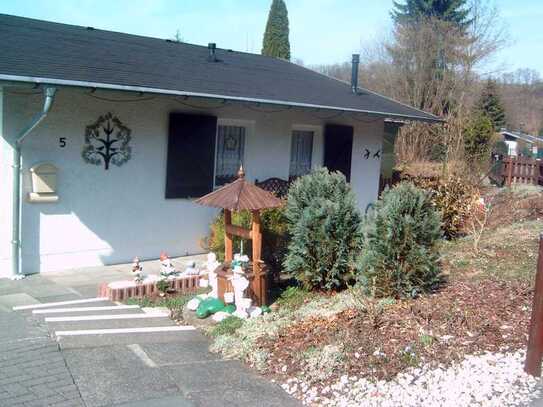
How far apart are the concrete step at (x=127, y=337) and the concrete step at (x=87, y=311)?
64 centimetres

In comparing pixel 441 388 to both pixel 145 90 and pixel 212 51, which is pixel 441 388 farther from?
pixel 212 51

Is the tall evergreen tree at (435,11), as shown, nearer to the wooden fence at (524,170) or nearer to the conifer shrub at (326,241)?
the wooden fence at (524,170)

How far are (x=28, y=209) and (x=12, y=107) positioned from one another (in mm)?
1326

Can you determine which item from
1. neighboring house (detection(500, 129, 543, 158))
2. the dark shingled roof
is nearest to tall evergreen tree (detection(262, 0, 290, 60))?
the dark shingled roof

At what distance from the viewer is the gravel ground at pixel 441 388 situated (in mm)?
4043

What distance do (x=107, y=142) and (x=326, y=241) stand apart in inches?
145

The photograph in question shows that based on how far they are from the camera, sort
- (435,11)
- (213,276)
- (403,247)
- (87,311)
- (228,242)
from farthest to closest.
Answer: (435,11)
(228,242)
(213,276)
(87,311)
(403,247)

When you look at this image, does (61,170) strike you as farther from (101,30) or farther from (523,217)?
(523,217)

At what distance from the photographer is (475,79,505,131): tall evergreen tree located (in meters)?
30.3

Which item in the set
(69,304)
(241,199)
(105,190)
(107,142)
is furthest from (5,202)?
(241,199)

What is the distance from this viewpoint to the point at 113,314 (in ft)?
19.9

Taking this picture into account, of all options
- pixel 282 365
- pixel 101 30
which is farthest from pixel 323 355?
pixel 101 30

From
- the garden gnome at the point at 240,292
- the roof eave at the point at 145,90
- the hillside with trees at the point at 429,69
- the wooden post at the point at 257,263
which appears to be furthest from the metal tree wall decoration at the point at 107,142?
the hillside with trees at the point at 429,69

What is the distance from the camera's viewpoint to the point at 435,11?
108 ft
